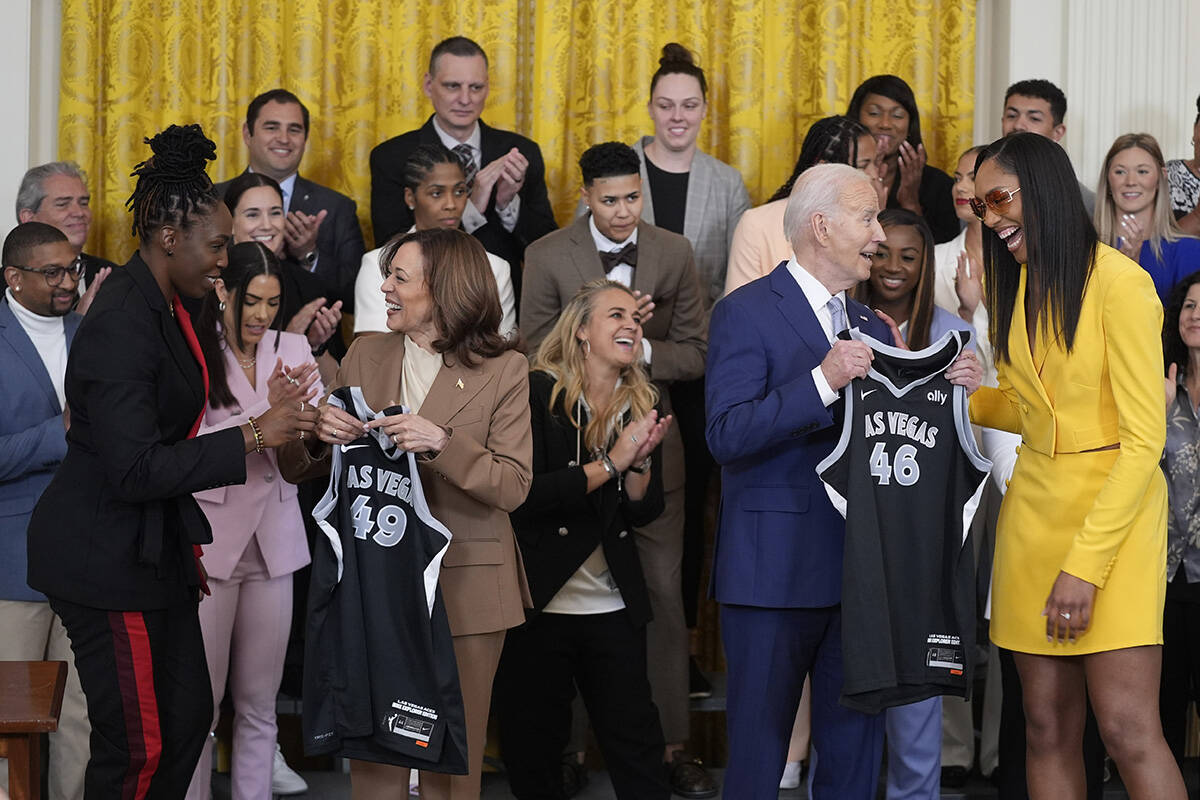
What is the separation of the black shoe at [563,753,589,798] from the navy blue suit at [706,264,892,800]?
1.46 m

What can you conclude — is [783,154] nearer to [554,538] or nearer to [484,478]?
[554,538]

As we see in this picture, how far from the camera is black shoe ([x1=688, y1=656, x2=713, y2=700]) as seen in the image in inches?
203

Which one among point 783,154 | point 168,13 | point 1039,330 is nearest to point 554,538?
point 1039,330

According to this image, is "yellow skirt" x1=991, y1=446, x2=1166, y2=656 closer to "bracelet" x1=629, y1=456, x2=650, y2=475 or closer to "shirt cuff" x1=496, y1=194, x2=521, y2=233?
"bracelet" x1=629, y1=456, x2=650, y2=475

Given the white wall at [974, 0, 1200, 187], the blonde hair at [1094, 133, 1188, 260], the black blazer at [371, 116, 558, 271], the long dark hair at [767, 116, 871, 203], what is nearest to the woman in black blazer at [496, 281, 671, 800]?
the long dark hair at [767, 116, 871, 203]

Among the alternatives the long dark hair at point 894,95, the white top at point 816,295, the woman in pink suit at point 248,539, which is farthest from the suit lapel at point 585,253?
the white top at point 816,295

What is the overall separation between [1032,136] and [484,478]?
1459 mm

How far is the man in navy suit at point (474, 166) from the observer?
5.32 m

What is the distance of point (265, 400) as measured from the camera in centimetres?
409

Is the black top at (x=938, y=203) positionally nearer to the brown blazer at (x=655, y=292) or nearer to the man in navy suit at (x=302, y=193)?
the brown blazer at (x=655, y=292)

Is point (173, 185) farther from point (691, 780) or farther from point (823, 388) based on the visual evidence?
point (691, 780)

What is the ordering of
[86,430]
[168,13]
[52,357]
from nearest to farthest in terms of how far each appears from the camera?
[86,430]
[52,357]
[168,13]

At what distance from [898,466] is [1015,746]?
1313mm

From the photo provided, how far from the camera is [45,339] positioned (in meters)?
4.43
